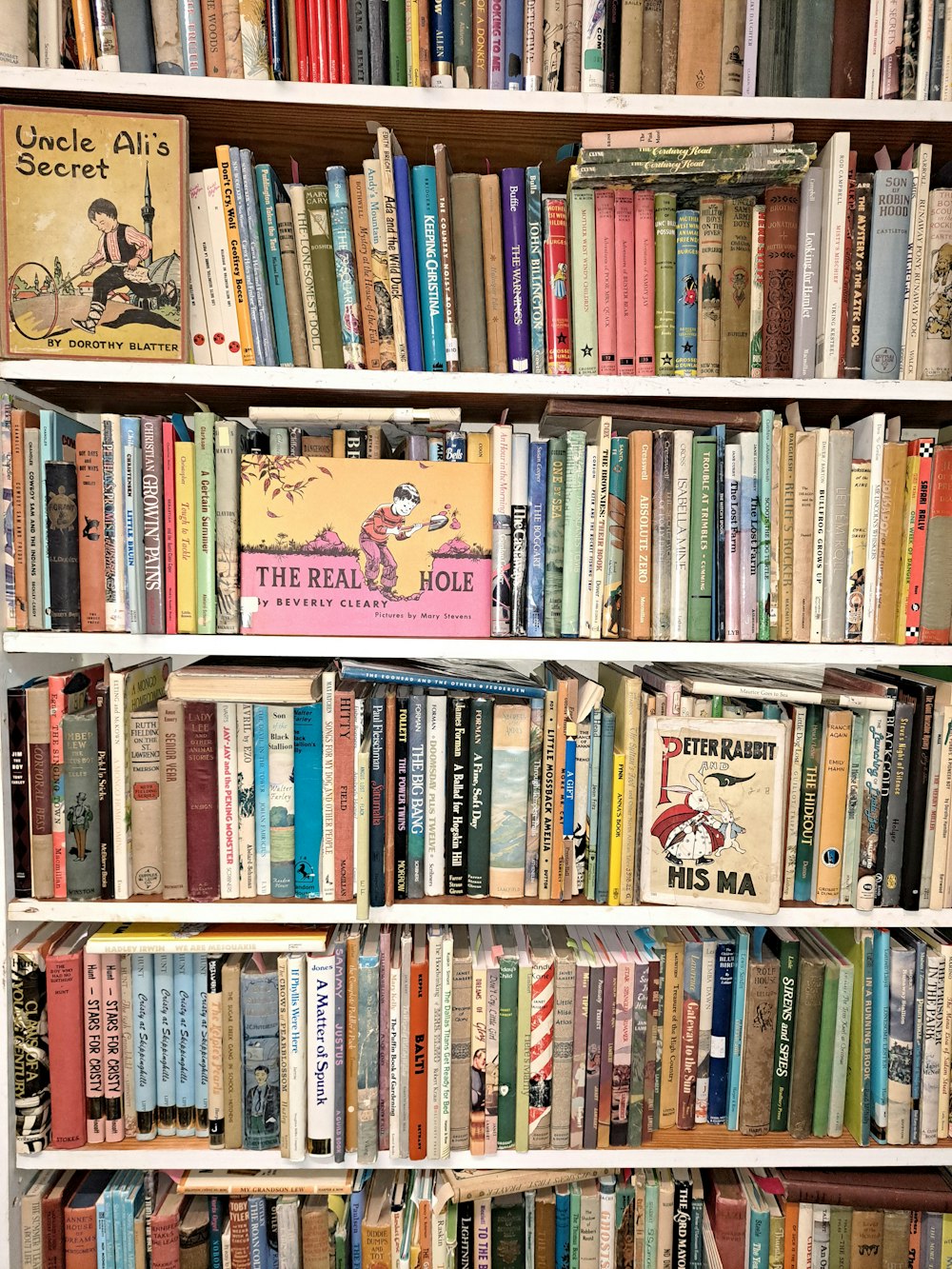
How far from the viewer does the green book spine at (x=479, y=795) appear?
1.18 meters

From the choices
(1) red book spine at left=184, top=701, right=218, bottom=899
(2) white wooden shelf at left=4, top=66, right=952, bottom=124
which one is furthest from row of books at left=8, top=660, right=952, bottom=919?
(2) white wooden shelf at left=4, top=66, right=952, bottom=124

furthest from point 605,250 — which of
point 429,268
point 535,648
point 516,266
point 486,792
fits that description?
point 486,792

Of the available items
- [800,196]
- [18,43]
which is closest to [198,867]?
[18,43]

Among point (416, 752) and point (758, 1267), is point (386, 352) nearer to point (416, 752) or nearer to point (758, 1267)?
point (416, 752)

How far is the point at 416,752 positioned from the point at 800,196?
101 centimetres

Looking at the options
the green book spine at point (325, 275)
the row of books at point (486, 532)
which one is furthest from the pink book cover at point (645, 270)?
the green book spine at point (325, 275)

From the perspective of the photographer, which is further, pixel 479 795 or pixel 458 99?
pixel 479 795

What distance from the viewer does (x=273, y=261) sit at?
1148mm

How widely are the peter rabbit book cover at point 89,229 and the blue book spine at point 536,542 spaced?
0.56 meters

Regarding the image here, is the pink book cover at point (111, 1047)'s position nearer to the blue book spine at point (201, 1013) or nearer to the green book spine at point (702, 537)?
the blue book spine at point (201, 1013)

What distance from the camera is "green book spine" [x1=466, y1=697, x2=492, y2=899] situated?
3.88ft

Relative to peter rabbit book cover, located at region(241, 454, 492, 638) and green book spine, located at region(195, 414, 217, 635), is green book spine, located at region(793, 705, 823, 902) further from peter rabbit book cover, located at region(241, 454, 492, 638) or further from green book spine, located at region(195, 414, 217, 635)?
green book spine, located at region(195, 414, 217, 635)

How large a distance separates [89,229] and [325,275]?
1.07ft

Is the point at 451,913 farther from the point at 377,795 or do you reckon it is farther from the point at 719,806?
the point at 719,806
